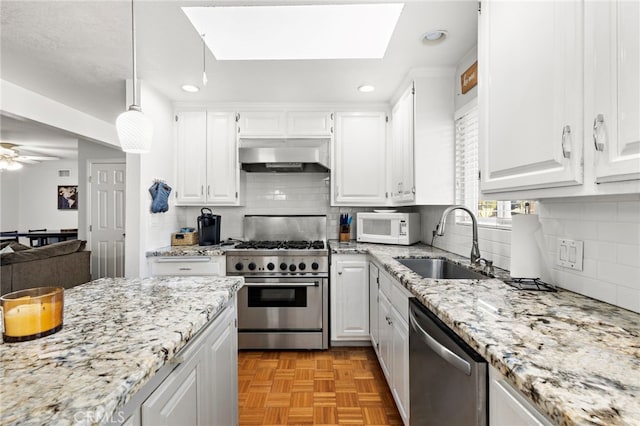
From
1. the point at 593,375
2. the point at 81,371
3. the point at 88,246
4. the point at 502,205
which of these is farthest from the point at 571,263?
the point at 88,246

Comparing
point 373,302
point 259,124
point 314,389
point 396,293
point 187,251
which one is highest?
point 259,124

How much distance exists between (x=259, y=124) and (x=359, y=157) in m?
1.10

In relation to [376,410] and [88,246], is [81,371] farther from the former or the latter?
[88,246]

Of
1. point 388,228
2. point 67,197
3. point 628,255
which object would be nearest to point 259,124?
point 388,228

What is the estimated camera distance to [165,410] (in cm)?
86

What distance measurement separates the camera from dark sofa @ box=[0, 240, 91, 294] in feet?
9.76

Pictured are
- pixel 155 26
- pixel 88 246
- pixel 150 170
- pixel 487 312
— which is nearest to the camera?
pixel 487 312

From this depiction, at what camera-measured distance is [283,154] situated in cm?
294

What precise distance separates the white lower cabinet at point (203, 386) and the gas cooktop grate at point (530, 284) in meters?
1.32

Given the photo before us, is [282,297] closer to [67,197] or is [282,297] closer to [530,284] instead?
[530,284]

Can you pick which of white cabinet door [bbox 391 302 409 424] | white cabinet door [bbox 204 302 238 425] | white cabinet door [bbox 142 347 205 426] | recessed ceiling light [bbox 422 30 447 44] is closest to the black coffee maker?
white cabinet door [bbox 204 302 238 425]

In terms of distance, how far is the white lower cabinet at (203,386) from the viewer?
2.80ft

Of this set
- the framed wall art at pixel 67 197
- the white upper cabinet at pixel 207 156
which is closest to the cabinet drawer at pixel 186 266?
the white upper cabinet at pixel 207 156

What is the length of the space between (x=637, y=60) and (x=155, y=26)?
225 centimetres
